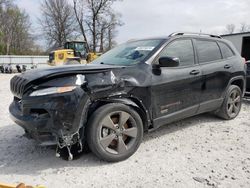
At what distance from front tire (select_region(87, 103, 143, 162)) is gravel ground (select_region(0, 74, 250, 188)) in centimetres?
15

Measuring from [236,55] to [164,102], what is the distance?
8.29 ft

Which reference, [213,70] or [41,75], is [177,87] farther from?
[41,75]

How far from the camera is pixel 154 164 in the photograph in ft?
10.9

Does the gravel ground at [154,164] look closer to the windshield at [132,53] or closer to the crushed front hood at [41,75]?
the crushed front hood at [41,75]

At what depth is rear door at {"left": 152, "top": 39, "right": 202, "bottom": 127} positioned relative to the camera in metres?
3.80

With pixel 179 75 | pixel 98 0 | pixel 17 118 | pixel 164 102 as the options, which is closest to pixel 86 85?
pixel 17 118

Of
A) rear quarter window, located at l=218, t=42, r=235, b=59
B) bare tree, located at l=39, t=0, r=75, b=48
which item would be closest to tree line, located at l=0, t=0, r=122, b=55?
bare tree, located at l=39, t=0, r=75, b=48

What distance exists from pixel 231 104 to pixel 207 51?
1313mm

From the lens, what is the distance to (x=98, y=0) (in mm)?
40625

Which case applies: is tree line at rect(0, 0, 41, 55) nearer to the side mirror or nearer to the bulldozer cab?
the bulldozer cab

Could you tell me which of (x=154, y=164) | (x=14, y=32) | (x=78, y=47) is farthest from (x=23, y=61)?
(x=154, y=164)

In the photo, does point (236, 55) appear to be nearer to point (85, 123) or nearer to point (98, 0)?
point (85, 123)

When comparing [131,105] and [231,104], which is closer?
[131,105]

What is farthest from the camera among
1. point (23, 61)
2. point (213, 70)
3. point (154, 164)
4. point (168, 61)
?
point (23, 61)
